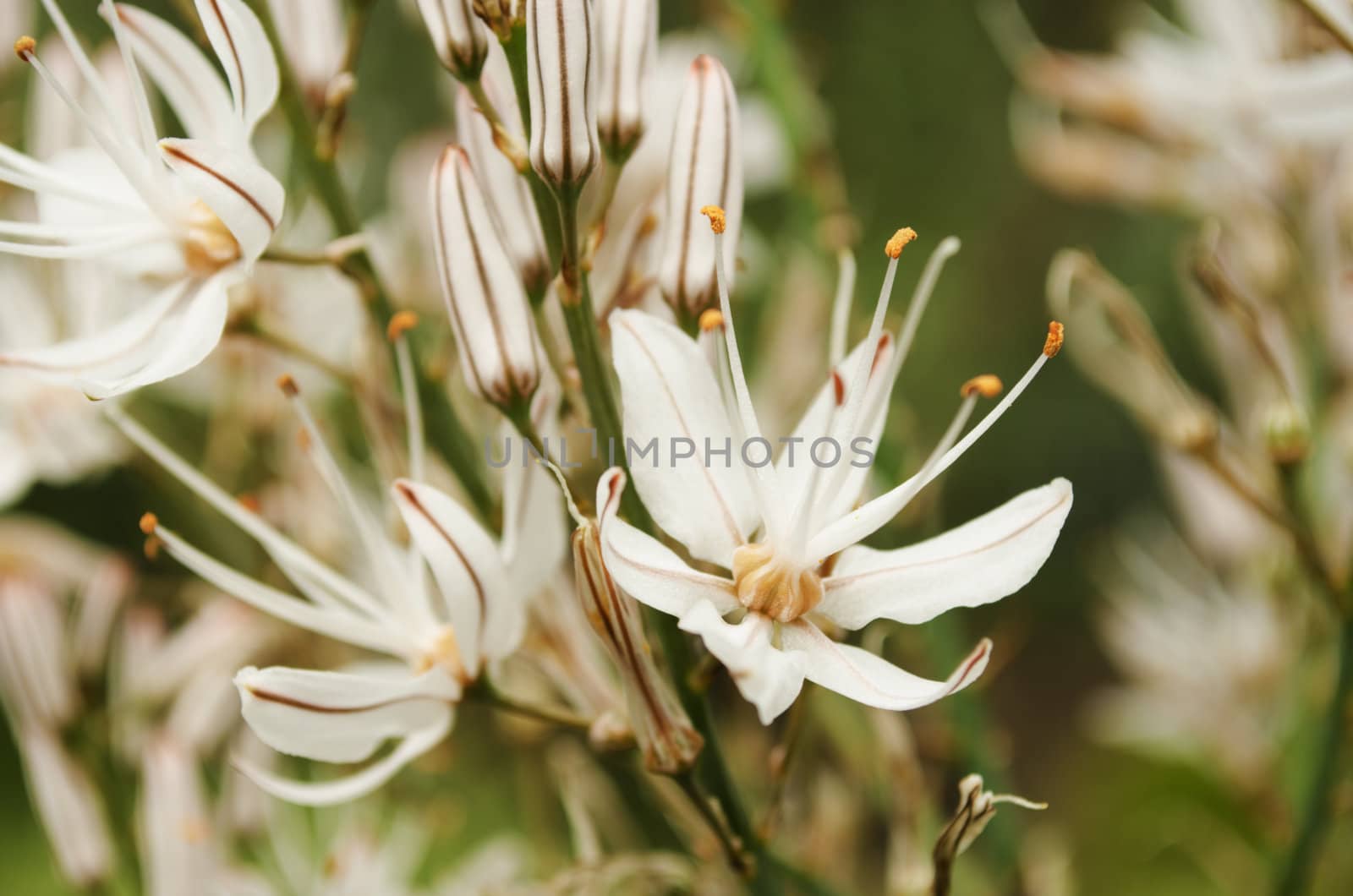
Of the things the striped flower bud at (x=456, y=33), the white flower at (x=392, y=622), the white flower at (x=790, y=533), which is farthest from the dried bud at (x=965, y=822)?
the striped flower bud at (x=456, y=33)

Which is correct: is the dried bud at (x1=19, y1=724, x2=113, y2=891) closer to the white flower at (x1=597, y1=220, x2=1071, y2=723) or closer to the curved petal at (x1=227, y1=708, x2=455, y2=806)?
the curved petal at (x1=227, y1=708, x2=455, y2=806)

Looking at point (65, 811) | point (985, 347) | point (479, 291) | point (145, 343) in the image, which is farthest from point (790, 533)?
point (985, 347)

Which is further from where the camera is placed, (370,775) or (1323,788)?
(1323,788)

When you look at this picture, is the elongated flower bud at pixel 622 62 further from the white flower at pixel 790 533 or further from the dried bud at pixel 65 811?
the dried bud at pixel 65 811

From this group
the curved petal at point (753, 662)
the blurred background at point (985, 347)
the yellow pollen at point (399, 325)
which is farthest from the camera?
the blurred background at point (985, 347)

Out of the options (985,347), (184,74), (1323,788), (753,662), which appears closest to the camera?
(753,662)

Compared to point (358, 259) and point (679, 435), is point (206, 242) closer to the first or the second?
point (358, 259)

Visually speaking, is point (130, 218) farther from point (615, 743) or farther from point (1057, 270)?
point (1057, 270)

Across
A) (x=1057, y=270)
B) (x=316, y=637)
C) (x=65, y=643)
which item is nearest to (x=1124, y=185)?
(x=1057, y=270)
